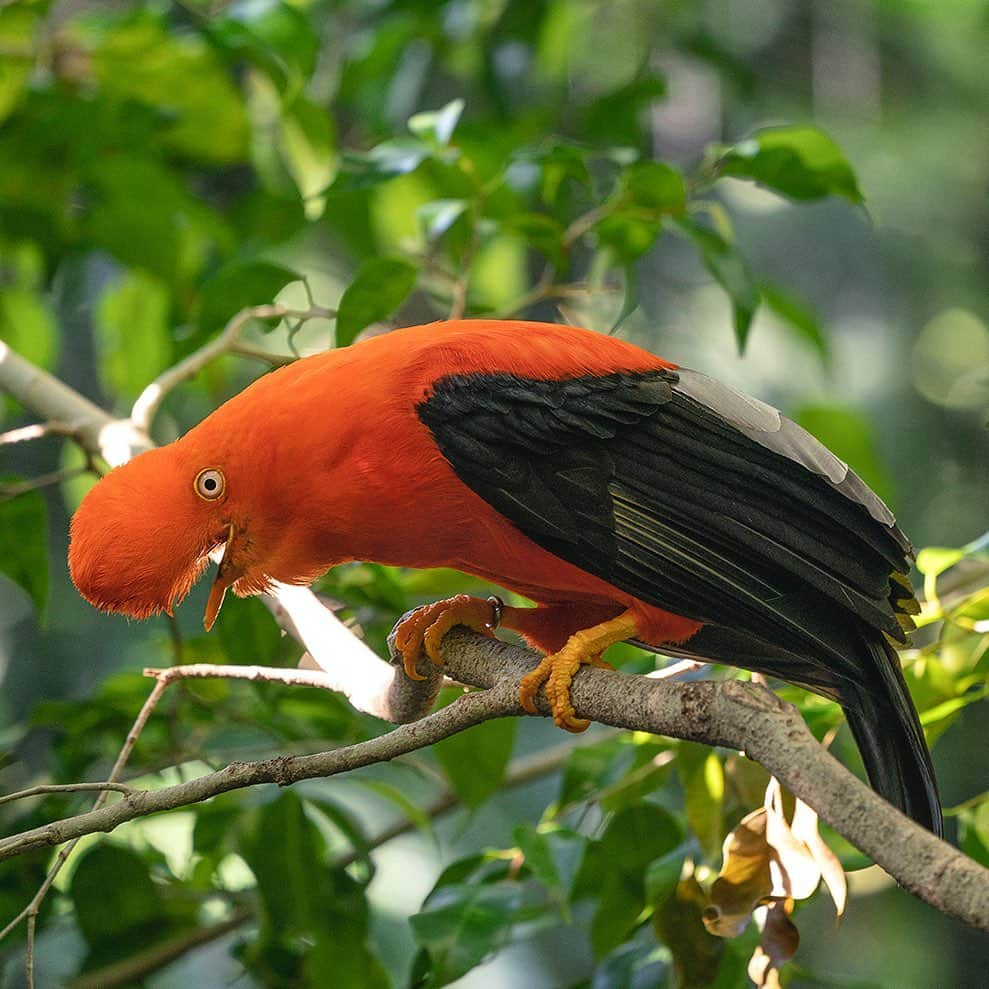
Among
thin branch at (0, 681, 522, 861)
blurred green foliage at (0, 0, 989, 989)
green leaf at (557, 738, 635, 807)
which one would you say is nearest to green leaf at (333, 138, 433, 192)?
blurred green foliage at (0, 0, 989, 989)

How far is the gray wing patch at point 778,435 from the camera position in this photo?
56.7 inches

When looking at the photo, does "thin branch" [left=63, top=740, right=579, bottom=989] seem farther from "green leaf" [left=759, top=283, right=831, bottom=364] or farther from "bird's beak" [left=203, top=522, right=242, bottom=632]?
"green leaf" [left=759, top=283, right=831, bottom=364]

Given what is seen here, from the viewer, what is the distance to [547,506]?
143 cm

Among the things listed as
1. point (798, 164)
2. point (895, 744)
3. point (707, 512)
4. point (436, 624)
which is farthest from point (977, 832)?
point (798, 164)

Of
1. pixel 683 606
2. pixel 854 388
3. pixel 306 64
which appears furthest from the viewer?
pixel 854 388

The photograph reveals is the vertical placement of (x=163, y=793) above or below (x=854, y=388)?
above

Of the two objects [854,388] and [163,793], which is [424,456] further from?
[854,388]

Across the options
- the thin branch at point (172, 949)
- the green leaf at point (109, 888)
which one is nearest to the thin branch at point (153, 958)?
the thin branch at point (172, 949)

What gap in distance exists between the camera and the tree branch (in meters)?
0.86

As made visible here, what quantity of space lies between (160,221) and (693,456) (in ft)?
4.61

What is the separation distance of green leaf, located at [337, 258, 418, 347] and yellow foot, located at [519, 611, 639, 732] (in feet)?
2.36

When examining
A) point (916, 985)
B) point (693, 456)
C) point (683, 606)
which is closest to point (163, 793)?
point (683, 606)

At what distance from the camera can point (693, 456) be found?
147 centimetres

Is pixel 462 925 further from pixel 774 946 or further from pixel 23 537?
pixel 23 537
